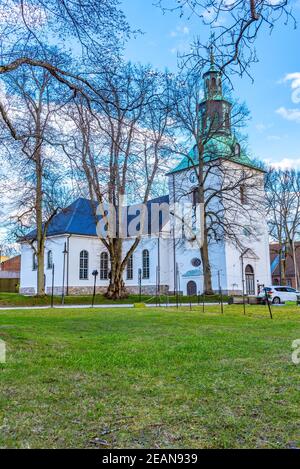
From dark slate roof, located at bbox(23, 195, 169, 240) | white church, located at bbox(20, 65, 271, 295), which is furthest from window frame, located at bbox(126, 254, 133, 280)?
dark slate roof, located at bbox(23, 195, 169, 240)

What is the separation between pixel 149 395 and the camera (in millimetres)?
4094

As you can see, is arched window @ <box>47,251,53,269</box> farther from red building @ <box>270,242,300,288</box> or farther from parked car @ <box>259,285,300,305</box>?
red building @ <box>270,242,300,288</box>

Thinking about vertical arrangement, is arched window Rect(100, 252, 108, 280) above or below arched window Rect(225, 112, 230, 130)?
below

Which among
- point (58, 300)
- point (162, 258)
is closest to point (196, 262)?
point (162, 258)

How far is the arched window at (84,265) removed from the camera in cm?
4128

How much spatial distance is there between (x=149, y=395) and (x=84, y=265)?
1506 inches

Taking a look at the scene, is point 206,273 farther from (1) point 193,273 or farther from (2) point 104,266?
(2) point 104,266

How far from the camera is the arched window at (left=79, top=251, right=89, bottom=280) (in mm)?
41281

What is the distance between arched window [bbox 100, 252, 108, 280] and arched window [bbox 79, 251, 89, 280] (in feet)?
6.72

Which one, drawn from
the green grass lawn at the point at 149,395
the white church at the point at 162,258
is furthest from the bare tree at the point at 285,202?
the green grass lawn at the point at 149,395

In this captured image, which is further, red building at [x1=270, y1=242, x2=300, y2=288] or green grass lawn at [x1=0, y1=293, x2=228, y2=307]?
red building at [x1=270, y1=242, x2=300, y2=288]

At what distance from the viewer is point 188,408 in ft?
12.0
